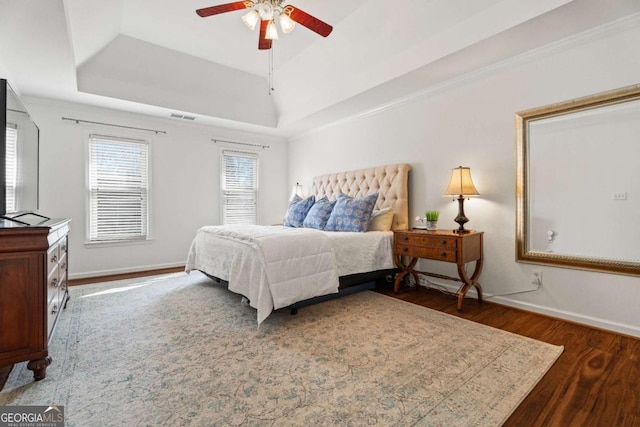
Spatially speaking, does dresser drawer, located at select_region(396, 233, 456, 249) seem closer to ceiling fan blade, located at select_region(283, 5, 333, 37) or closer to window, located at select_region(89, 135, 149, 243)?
ceiling fan blade, located at select_region(283, 5, 333, 37)

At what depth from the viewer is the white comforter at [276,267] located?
101 inches

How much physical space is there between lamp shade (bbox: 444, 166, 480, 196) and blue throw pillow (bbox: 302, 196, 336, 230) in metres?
1.58

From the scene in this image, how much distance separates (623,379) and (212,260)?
351 centimetres

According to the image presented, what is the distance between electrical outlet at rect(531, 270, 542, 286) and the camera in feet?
9.48

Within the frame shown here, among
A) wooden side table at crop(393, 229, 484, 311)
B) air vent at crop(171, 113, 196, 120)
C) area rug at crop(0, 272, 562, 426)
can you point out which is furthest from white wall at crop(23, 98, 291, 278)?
wooden side table at crop(393, 229, 484, 311)

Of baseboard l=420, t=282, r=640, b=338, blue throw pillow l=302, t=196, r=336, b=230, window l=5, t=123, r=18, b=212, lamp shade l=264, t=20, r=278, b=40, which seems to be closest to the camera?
window l=5, t=123, r=18, b=212

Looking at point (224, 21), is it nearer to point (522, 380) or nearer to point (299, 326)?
point (299, 326)

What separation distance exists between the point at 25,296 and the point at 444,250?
3237 millimetres

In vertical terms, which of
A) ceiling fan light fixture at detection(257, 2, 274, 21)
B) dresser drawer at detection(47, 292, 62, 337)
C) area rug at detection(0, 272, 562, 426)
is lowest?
area rug at detection(0, 272, 562, 426)

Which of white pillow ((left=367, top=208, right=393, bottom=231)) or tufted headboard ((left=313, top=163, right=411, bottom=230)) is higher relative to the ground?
tufted headboard ((left=313, top=163, right=411, bottom=230))

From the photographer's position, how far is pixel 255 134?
5.89 meters

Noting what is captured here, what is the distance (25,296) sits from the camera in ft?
5.72

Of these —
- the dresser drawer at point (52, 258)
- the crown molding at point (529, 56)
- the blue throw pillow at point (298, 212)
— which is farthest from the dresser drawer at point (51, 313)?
the crown molding at point (529, 56)

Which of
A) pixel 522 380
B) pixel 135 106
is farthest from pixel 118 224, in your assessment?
pixel 522 380
